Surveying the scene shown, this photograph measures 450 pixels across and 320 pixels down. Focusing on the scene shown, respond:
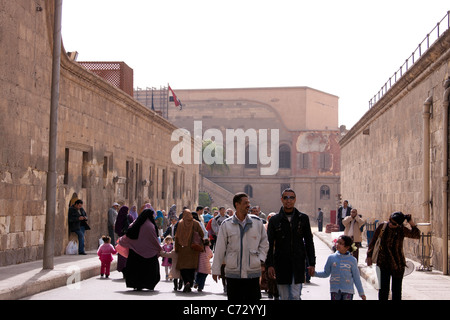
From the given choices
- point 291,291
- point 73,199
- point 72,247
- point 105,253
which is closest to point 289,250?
point 291,291

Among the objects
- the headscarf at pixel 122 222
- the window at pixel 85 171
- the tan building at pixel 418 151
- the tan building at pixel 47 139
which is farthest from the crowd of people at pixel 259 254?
the window at pixel 85 171

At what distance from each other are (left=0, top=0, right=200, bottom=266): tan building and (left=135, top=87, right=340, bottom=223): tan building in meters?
40.0

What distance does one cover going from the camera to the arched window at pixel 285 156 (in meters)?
67.9

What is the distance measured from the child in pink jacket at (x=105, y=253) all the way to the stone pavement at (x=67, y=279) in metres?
0.25

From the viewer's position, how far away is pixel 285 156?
68.1 metres

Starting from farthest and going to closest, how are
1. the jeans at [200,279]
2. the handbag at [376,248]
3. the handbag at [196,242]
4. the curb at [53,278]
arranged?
the jeans at [200,279], the handbag at [196,242], the curb at [53,278], the handbag at [376,248]

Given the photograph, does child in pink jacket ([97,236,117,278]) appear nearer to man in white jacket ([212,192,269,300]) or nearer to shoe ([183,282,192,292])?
shoe ([183,282,192,292])

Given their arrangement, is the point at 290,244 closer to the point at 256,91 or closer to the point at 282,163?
the point at 282,163

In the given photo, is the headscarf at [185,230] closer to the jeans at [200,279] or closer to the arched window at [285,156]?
the jeans at [200,279]

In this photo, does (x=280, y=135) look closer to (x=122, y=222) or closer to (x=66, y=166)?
(x=66, y=166)

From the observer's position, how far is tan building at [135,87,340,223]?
2613 inches

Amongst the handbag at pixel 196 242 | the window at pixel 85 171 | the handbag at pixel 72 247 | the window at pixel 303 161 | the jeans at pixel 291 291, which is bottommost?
the handbag at pixel 72 247

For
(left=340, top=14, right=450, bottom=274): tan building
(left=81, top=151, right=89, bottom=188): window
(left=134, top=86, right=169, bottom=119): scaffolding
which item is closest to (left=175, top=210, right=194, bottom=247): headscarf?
(left=340, top=14, right=450, bottom=274): tan building

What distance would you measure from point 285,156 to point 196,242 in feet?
184
